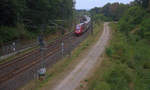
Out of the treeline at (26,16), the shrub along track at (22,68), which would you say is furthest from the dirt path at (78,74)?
the treeline at (26,16)

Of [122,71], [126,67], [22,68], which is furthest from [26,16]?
[122,71]

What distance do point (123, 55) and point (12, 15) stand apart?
15586mm

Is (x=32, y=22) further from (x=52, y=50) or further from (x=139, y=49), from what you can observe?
(x=139, y=49)

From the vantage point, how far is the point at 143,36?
27719mm

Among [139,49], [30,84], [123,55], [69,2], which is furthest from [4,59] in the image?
[69,2]

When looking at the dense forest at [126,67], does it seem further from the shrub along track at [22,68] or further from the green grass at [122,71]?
the shrub along track at [22,68]

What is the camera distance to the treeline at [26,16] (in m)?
22.5

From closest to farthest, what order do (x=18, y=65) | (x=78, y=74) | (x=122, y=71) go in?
(x=122, y=71) < (x=78, y=74) < (x=18, y=65)

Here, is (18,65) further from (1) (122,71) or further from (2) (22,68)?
(1) (122,71)

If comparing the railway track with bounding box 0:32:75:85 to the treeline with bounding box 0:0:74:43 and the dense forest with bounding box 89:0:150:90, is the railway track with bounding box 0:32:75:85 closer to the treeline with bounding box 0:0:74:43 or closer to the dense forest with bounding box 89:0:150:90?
the treeline with bounding box 0:0:74:43

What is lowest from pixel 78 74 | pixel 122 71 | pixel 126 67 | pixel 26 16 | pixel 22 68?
pixel 22 68

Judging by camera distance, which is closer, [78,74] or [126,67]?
[78,74]

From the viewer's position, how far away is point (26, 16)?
28766 millimetres

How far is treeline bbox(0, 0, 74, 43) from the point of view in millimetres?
22531
